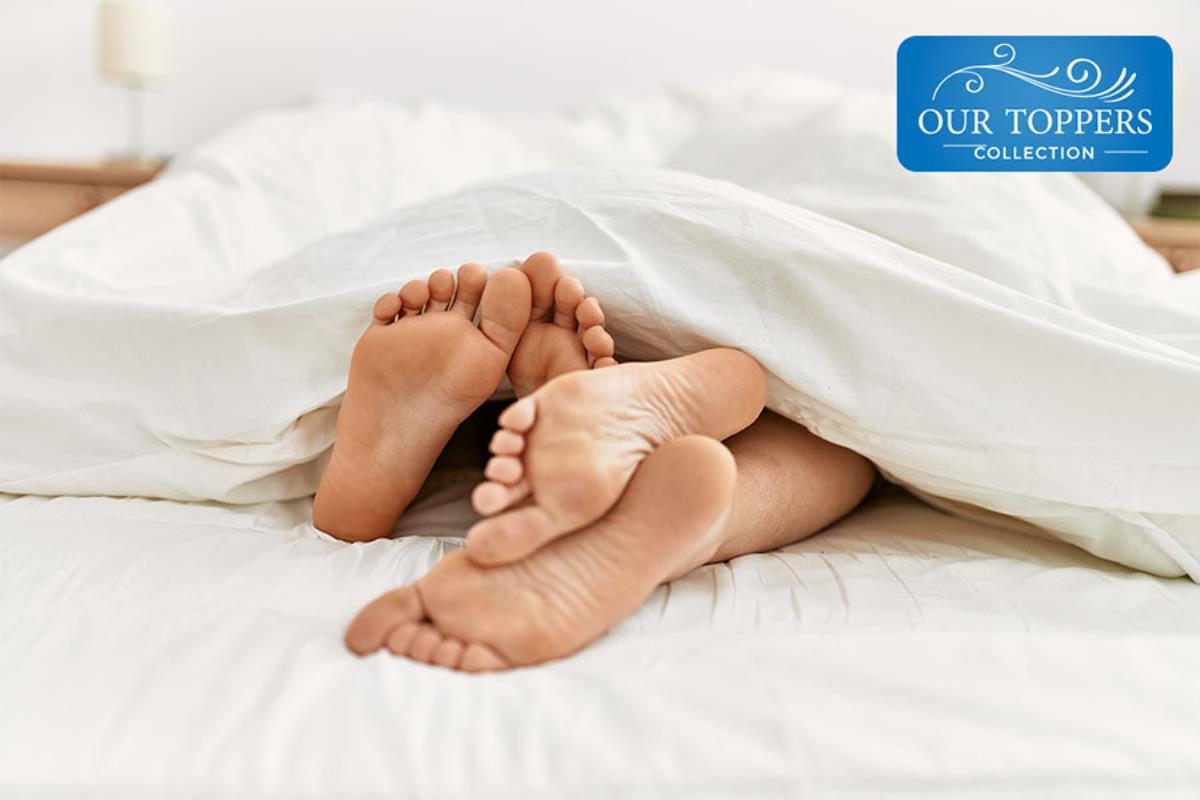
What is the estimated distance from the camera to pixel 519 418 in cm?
59

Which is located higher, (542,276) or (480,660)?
(542,276)

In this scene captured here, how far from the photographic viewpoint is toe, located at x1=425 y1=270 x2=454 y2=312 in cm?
75

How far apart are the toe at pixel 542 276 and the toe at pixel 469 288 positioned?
0.10ft

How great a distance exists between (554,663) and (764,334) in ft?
0.97

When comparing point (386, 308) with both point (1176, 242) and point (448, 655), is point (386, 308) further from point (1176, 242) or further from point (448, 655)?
point (1176, 242)

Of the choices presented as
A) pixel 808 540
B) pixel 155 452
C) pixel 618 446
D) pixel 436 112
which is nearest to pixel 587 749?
pixel 618 446

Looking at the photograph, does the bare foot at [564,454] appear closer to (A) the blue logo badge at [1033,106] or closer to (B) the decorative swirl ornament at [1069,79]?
(A) the blue logo badge at [1033,106]

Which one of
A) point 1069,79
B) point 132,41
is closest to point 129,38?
point 132,41

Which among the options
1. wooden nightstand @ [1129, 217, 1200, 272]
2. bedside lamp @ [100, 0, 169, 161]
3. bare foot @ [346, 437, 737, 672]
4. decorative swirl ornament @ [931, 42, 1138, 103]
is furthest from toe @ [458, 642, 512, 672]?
bedside lamp @ [100, 0, 169, 161]

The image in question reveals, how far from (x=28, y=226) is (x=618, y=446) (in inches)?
63.8

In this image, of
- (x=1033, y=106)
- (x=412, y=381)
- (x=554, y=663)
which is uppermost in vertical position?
(x=1033, y=106)

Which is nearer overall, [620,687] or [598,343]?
[620,687]

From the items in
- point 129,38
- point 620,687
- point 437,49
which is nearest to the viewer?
point 620,687

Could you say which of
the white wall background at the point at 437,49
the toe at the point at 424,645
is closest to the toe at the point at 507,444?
the toe at the point at 424,645
